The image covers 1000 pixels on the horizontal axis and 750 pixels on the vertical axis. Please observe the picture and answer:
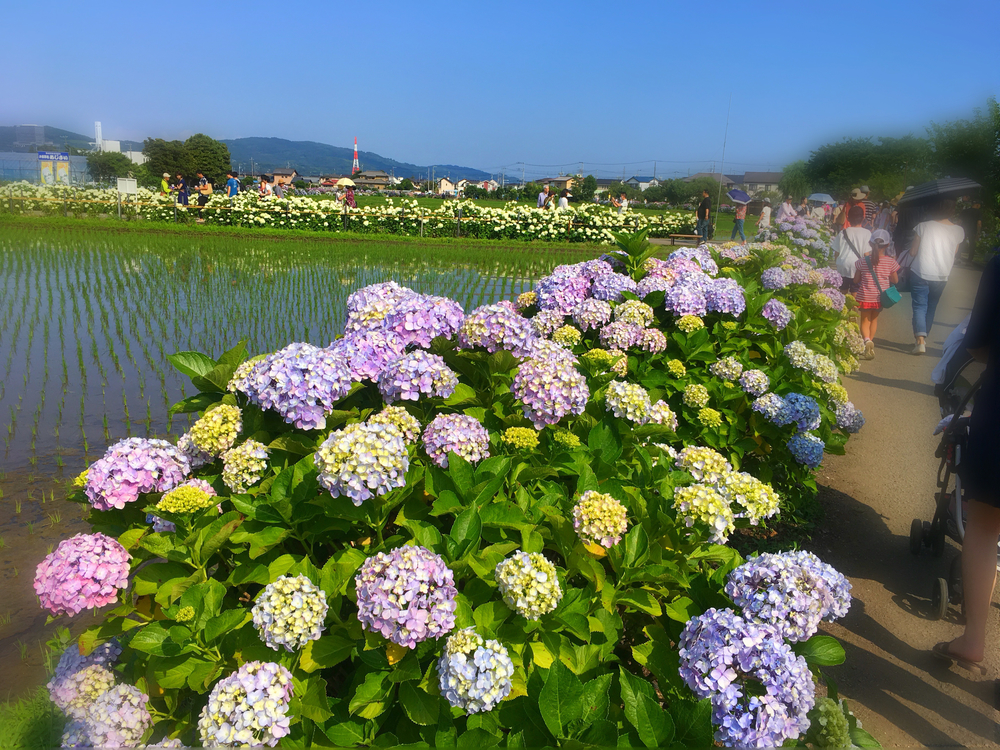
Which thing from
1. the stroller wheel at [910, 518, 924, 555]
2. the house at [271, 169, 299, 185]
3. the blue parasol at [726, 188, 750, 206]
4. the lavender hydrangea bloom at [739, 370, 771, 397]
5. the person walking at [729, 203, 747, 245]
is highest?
the house at [271, 169, 299, 185]

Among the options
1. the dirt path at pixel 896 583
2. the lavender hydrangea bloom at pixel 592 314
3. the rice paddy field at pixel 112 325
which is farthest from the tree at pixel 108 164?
the dirt path at pixel 896 583

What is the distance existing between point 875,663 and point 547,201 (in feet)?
79.7

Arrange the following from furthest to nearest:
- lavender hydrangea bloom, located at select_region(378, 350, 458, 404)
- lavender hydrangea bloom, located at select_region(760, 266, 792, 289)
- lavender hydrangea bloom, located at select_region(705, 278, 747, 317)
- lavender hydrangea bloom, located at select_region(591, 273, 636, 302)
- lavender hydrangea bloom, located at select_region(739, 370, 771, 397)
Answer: lavender hydrangea bloom, located at select_region(760, 266, 792, 289), lavender hydrangea bloom, located at select_region(705, 278, 747, 317), lavender hydrangea bloom, located at select_region(591, 273, 636, 302), lavender hydrangea bloom, located at select_region(739, 370, 771, 397), lavender hydrangea bloom, located at select_region(378, 350, 458, 404)

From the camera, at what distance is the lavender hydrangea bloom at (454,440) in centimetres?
189

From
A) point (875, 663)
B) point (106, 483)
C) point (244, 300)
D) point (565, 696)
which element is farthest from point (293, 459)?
point (244, 300)

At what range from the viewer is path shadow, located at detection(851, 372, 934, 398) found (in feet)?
21.5

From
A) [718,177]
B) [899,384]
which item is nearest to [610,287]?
[899,384]

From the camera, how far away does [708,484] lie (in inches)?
79.5

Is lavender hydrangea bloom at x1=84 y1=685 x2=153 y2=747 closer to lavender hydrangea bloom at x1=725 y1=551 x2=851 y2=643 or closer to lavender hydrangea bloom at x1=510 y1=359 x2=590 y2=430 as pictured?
lavender hydrangea bloom at x1=510 y1=359 x2=590 y2=430

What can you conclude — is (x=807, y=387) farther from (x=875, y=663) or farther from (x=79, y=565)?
(x=79, y=565)

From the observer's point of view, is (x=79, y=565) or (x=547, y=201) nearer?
(x=79, y=565)

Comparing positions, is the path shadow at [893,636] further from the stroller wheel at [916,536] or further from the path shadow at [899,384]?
the path shadow at [899,384]

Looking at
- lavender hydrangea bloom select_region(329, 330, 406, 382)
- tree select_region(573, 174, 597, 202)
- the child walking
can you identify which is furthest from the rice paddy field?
tree select_region(573, 174, 597, 202)

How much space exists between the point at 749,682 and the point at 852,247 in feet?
23.3
